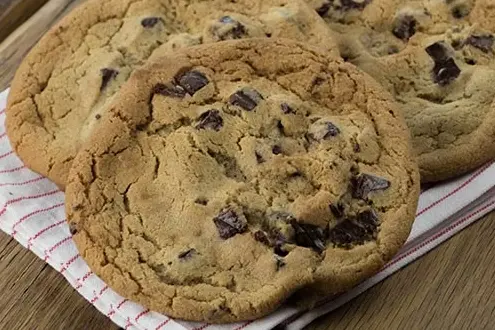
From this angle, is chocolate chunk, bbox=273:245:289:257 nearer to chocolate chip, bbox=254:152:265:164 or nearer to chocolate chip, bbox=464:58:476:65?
chocolate chip, bbox=254:152:265:164

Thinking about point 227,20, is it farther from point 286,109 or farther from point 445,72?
point 445,72

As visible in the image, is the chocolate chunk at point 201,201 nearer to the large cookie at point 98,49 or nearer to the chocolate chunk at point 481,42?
the large cookie at point 98,49

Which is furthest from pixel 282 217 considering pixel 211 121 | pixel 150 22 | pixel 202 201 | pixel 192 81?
pixel 150 22

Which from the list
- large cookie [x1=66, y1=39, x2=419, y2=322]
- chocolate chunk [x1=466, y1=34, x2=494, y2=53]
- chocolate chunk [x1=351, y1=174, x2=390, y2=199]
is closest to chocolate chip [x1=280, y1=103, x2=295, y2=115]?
large cookie [x1=66, y1=39, x2=419, y2=322]

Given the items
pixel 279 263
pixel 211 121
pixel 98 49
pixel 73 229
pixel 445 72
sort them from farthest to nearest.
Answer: pixel 98 49, pixel 445 72, pixel 211 121, pixel 73 229, pixel 279 263

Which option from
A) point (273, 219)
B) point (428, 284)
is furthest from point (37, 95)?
point (428, 284)

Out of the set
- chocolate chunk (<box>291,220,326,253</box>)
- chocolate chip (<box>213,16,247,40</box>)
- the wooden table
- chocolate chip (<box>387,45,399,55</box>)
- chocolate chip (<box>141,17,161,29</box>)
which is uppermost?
chocolate chip (<box>141,17,161,29</box>)

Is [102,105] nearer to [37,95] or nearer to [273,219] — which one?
[37,95]

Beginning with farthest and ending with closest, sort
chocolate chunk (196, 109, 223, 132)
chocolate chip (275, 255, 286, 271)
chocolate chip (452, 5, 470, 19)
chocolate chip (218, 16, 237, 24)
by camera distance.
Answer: chocolate chip (452, 5, 470, 19) < chocolate chip (218, 16, 237, 24) < chocolate chunk (196, 109, 223, 132) < chocolate chip (275, 255, 286, 271)
